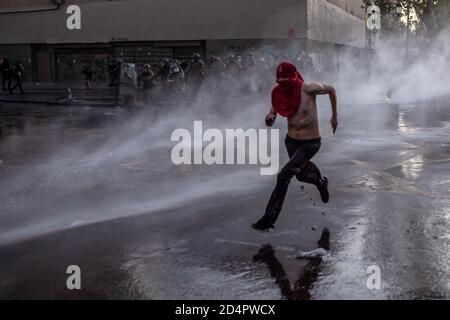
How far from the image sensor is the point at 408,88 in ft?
94.2

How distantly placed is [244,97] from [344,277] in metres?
20.1

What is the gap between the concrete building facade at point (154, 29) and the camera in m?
30.3

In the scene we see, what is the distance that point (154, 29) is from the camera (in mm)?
33031

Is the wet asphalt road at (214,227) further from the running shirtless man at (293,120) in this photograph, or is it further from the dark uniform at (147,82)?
the dark uniform at (147,82)

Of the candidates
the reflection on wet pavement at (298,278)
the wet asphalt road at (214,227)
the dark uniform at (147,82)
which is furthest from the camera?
the dark uniform at (147,82)

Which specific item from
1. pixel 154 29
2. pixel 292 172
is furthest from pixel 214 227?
pixel 154 29

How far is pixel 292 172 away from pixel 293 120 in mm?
524

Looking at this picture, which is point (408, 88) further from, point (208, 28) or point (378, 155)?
point (378, 155)

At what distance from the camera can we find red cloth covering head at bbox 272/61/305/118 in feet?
17.9

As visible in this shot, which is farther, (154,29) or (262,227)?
(154,29)

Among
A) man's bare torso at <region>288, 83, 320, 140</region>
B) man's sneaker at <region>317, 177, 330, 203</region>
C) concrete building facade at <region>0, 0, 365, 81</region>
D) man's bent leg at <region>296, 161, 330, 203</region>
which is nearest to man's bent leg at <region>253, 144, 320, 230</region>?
man's bare torso at <region>288, 83, 320, 140</region>

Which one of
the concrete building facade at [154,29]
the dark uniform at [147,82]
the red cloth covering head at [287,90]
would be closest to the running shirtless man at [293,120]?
the red cloth covering head at [287,90]

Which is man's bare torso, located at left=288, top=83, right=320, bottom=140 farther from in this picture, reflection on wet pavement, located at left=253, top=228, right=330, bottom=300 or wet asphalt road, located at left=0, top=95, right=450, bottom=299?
reflection on wet pavement, located at left=253, top=228, right=330, bottom=300

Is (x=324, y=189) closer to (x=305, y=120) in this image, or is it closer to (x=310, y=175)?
(x=310, y=175)
